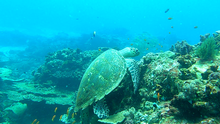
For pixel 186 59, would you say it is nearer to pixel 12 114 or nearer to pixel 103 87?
pixel 103 87

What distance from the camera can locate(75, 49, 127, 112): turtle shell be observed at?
138 inches

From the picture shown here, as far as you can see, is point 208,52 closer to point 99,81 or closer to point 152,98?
point 152,98

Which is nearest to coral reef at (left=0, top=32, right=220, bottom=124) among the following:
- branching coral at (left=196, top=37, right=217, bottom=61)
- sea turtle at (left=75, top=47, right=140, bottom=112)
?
branching coral at (left=196, top=37, right=217, bottom=61)

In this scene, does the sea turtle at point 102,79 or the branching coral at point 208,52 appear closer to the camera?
the sea turtle at point 102,79

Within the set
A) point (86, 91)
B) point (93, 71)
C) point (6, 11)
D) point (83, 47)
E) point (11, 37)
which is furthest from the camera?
point (6, 11)

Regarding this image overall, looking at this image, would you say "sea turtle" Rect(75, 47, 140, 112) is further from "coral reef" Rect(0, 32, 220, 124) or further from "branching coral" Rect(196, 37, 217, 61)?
"branching coral" Rect(196, 37, 217, 61)

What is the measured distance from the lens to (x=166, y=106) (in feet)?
8.55

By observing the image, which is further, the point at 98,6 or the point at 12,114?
the point at 98,6

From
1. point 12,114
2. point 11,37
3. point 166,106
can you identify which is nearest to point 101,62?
point 166,106

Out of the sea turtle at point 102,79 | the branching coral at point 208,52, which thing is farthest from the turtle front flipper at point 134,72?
the branching coral at point 208,52

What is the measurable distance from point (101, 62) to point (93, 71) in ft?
1.50

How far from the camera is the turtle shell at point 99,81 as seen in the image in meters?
3.50

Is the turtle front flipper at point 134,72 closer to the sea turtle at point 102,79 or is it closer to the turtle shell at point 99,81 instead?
the sea turtle at point 102,79

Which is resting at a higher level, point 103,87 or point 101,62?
point 101,62
